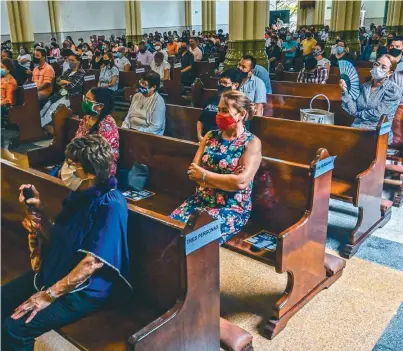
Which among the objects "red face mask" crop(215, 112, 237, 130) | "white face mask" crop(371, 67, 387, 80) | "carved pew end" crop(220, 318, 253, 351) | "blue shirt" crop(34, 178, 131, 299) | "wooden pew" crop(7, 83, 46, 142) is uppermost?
"white face mask" crop(371, 67, 387, 80)

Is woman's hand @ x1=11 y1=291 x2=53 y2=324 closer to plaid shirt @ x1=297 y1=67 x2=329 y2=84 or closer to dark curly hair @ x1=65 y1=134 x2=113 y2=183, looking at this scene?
dark curly hair @ x1=65 y1=134 x2=113 y2=183

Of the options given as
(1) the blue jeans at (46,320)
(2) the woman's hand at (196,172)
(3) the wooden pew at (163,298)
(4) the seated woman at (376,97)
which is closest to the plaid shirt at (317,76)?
(4) the seated woman at (376,97)

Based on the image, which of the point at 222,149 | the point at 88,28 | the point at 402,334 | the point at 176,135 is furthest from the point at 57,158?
the point at 88,28

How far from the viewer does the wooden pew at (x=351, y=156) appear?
3879mm

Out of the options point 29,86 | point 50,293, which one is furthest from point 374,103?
point 29,86

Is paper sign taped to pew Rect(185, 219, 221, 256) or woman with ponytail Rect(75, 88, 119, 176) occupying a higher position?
woman with ponytail Rect(75, 88, 119, 176)

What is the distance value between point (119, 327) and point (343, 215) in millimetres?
2788

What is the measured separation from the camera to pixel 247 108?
317cm

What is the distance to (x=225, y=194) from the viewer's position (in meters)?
3.23

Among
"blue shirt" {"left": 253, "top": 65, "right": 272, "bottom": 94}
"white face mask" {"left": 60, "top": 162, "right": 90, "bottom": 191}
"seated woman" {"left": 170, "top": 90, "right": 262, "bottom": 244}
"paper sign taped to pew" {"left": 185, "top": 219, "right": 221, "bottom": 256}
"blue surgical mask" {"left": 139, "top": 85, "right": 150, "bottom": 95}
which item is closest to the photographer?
"paper sign taped to pew" {"left": 185, "top": 219, "right": 221, "bottom": 256}

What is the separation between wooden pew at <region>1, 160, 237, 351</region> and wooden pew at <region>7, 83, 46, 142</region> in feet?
18.6

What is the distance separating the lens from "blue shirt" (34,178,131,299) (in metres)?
2.26

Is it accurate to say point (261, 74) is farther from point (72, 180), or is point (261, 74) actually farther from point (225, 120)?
point (72, 180)

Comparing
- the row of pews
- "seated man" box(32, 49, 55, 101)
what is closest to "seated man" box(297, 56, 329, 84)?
the row of pews
